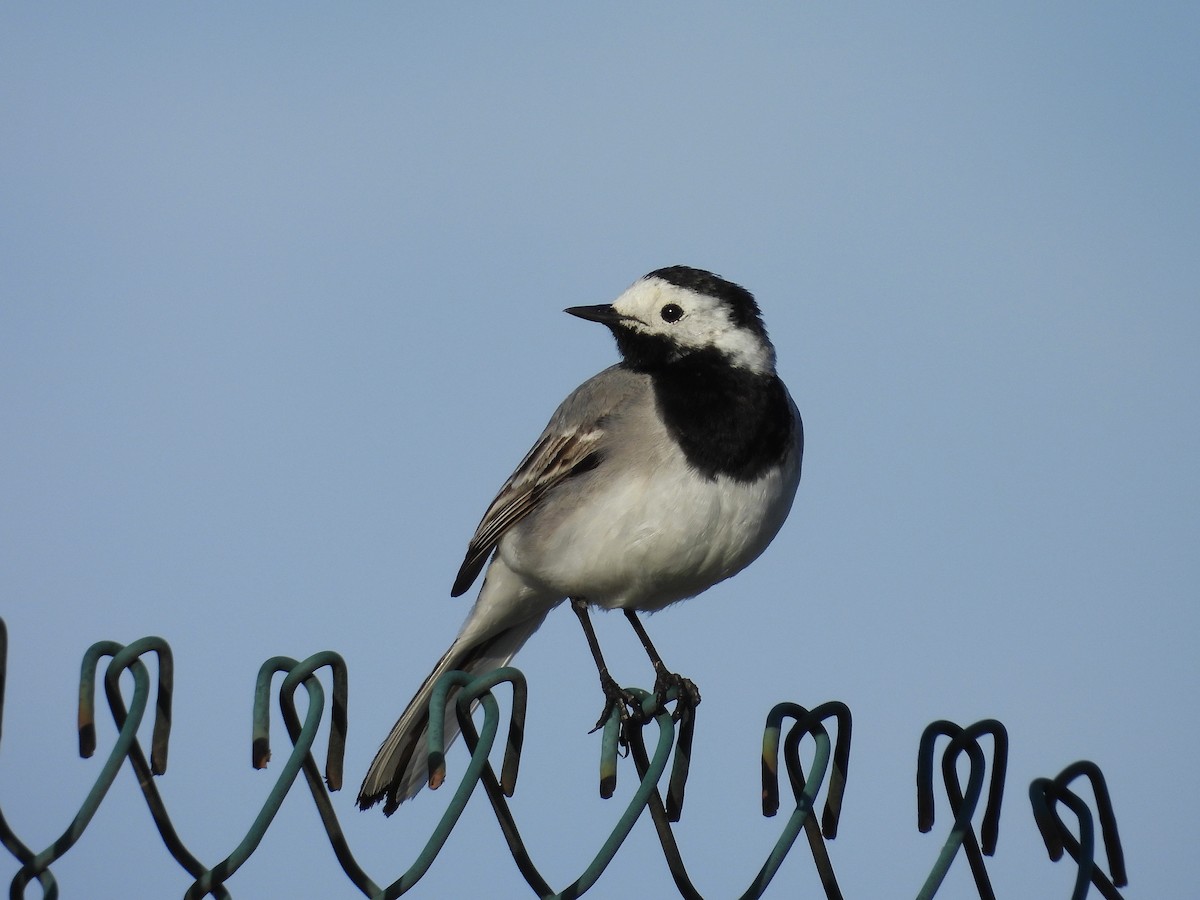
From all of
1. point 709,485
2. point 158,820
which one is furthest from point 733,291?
point 158,820

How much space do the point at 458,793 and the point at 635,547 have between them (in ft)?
11.9

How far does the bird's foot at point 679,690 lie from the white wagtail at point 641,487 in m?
0.03

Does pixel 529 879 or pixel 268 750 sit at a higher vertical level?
pixel 268 750

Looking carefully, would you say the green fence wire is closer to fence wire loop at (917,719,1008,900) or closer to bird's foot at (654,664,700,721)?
fence wire loop at (917,719,1008,900)

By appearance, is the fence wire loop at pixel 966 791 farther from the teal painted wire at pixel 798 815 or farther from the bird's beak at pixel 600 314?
the bird's beak at pixel 600 314

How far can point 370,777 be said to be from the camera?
6.87 m

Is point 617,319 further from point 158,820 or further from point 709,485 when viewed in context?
point 158,820

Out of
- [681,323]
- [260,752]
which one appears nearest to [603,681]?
[681,323]

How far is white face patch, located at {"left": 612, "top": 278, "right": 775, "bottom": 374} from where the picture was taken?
27.0ft

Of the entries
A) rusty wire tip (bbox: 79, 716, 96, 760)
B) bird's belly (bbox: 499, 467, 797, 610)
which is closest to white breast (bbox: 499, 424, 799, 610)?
bird's belly (bbox: 499, 467, 797, 610)

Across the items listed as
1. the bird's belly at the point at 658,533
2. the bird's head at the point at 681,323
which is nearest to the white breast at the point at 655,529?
the bird's belly at the point at 658,533

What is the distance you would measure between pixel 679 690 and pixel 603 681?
1.55ft

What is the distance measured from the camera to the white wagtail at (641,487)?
7395 mm

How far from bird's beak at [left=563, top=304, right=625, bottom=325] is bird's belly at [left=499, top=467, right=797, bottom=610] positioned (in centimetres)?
106
